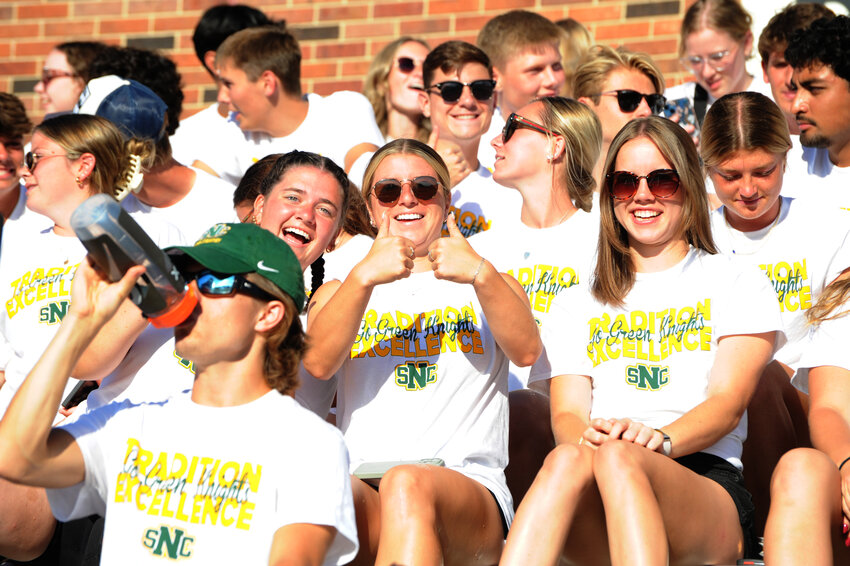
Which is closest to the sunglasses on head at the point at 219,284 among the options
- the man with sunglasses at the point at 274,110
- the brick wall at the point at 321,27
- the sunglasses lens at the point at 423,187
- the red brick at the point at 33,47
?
the sunglasses lens at the point at 423,187

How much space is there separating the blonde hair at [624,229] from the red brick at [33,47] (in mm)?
5062

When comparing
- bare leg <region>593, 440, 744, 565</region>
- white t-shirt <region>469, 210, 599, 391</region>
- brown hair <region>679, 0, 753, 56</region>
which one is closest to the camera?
bare leg <region>593, 440, 744, 565</region>

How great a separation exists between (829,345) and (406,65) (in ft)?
10.1

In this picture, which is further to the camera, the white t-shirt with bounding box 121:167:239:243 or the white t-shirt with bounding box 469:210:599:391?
the white t-shirt with bounding box 121:167:239:243

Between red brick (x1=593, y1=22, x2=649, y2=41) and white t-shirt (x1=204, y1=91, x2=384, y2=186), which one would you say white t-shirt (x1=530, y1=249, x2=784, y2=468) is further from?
red brick (x1=593, y1=22, x2=649, y2=41)

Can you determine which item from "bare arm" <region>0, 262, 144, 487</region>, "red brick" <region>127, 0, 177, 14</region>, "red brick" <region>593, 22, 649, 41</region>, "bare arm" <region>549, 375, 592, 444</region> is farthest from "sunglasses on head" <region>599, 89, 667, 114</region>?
"red brick" <region>127, 0, 177, 14</region>

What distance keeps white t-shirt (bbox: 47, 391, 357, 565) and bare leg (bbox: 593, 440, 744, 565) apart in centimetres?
73

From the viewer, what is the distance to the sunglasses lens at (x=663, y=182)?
12.2 feet

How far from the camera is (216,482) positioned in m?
2.65

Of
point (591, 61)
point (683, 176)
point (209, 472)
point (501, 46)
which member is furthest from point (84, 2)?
point (209, 472)

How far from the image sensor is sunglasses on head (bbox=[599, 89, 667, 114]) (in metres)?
5.26

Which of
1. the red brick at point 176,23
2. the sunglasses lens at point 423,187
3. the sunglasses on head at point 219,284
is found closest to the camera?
the sunglasses on head at point 219,284

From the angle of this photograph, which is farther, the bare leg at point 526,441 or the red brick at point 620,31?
the red brick at point 620,31

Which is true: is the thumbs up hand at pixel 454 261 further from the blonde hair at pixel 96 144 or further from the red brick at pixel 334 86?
the red brick at pixel 334 86
